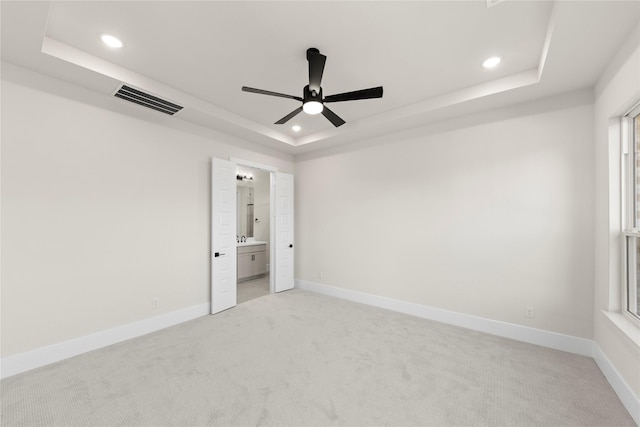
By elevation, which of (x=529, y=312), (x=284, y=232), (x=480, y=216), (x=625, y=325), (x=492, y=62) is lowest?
(x=529, y=312)

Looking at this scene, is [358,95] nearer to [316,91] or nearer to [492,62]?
[316,91]

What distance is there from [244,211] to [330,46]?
5.23 meters

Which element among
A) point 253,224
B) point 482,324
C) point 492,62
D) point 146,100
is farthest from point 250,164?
point 482,324

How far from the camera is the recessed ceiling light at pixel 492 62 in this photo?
2.50m

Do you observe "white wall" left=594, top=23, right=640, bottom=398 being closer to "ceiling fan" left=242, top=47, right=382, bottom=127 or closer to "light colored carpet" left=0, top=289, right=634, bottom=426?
"light colored carpet" left=0, top=289, right=634, bottom=426

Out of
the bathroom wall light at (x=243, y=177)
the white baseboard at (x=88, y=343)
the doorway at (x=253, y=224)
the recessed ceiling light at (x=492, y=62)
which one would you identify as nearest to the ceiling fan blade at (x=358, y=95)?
the recessed ceiling light at (x=492, y=62)

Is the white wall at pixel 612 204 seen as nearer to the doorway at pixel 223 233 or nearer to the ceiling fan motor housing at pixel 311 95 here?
the ceiling fan motor housing at pixel 311 95

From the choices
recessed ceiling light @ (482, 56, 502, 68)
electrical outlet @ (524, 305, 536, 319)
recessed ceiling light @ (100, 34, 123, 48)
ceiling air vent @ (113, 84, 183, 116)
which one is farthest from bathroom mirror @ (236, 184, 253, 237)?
electrical outlet @ (524, 305, 536, 319)

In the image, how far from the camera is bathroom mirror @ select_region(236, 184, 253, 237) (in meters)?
6.79

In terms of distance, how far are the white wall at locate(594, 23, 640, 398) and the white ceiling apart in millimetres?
217

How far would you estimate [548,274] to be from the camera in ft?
9.39

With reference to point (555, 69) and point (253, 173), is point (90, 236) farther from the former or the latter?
point (555, 69)

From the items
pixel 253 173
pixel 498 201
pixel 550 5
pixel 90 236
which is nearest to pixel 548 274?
pixel 498 201

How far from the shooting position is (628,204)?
2184mm
